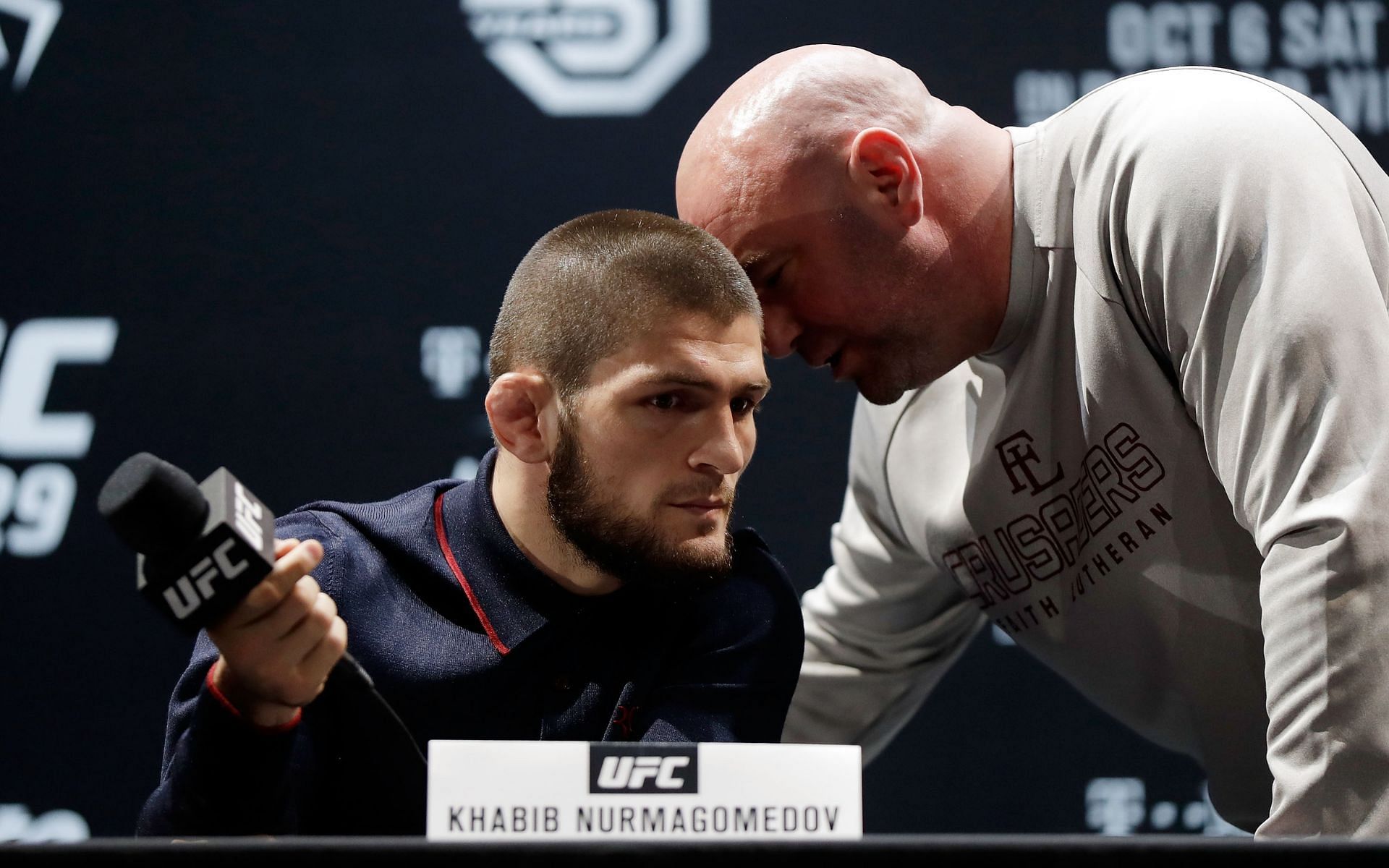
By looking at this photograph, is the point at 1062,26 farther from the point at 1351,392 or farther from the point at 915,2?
the point at 1351,392

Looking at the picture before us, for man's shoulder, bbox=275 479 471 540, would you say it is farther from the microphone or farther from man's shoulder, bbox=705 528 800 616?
the microphone

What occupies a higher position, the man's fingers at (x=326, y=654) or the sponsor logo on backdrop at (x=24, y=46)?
the sponsor logo on backdrop at (x=24, y=46)

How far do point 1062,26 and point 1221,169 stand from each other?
862 millimetres

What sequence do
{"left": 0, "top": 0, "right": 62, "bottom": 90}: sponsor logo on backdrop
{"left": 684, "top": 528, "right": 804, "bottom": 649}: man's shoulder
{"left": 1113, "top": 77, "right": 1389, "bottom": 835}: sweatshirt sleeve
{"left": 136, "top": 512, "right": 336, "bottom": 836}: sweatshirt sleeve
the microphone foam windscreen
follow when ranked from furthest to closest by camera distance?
1. {"left": 0, "top": 0, "right": 62, "bottom": 90}: sponsor logo on backdrop
2. {"left": 684, "top": 528, "right": 804, "bottom": 649}: man's shoulder
3. {"left": 1113, "top": 77, "right": 1389, "bottom": 835}: sweatshirt sleeve
4. {"left": 136, "top": 512, "right": 336, "bottom": 836}: sweatshirt sleeve
5. the microphone foam windscreen

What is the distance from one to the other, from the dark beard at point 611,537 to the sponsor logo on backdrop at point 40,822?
1122 mm

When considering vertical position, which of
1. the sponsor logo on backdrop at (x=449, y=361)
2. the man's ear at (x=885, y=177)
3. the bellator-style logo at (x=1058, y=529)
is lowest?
the bellator-style logo at (x=1058, y=529)

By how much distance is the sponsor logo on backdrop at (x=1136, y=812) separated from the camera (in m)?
1.98

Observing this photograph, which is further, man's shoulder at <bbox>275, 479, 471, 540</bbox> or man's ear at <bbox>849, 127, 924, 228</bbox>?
man's ear at <bbox>849, 127, 924, 228</bbox>

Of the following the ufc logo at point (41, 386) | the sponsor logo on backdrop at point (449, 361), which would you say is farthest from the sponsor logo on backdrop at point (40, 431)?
the sponsor logo on backdrop at point (449, 361)

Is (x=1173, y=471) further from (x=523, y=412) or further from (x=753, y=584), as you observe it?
(x=523, y=412)

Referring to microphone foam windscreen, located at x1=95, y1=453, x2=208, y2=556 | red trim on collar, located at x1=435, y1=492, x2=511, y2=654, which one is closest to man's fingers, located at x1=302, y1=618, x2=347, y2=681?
microphone foam windscreen, located at x1=95, y1=453, x2=208, y2=556

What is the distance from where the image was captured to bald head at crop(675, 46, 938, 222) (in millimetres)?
1463

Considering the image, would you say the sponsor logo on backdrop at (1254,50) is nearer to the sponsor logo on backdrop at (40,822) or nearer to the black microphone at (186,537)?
the black microphone at (186,537)

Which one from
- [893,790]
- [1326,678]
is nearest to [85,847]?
[1326,678]
